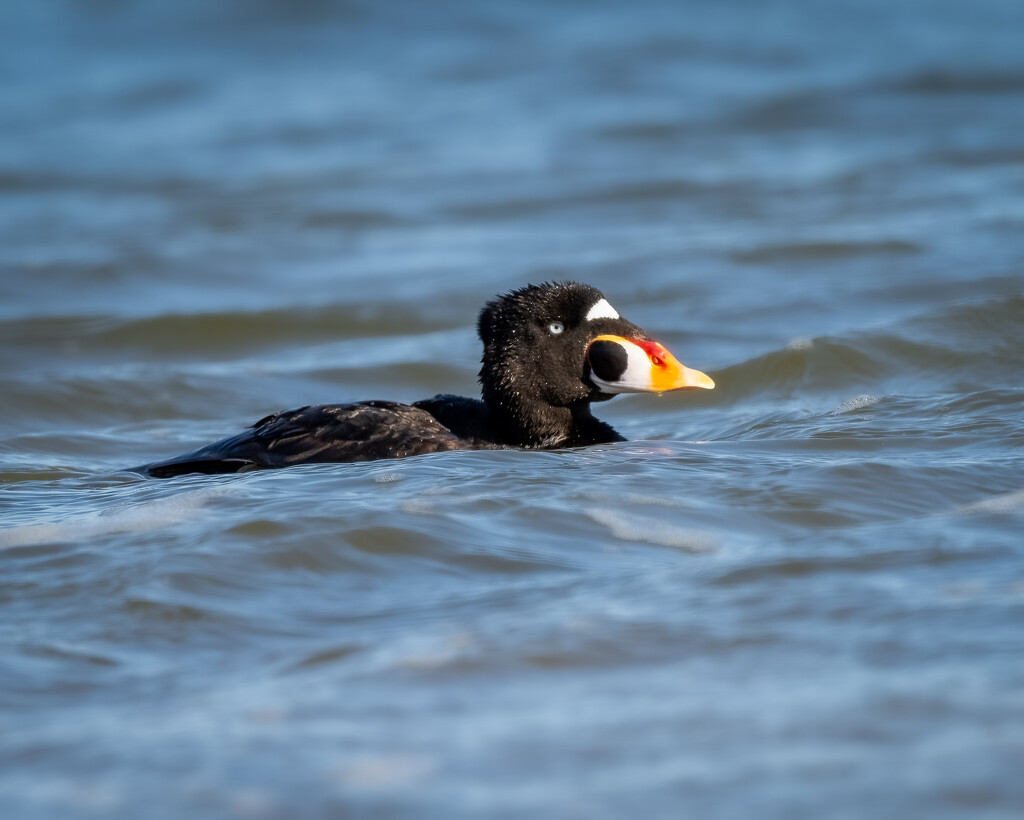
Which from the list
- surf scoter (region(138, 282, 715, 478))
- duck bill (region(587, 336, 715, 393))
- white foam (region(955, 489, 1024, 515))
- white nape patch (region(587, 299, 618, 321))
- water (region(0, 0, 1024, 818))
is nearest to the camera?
water (region(0, 0, 1024, 818))

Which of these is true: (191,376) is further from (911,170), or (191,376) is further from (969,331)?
(911,170)

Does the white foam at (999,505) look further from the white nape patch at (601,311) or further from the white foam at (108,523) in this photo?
the white foam at (108,523)

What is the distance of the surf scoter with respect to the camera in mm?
6676

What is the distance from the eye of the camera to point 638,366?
6793 mm

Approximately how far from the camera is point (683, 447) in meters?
6.60

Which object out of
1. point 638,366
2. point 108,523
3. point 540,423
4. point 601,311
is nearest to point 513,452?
point 540,423

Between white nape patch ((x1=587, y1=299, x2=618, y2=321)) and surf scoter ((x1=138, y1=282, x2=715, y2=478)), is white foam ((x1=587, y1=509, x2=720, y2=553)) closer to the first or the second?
surf scoter ((x1=138, y1=282, x2=715, y2=478))

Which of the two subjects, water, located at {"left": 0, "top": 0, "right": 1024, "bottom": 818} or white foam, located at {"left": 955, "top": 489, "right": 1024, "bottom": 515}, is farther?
white foam, located at {"left": 955, "top": 489, "right": 1024, "bottom": 515}

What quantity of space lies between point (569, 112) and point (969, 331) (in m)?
9.12

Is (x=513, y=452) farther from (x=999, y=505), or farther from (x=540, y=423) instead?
(x=999, y=505)

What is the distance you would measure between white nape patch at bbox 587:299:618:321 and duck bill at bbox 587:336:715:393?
128 millimetres

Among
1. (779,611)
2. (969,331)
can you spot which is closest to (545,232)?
(969,331)

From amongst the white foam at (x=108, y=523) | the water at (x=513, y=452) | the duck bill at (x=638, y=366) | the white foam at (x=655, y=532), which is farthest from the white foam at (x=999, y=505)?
the white foam at (x=108, y=523)

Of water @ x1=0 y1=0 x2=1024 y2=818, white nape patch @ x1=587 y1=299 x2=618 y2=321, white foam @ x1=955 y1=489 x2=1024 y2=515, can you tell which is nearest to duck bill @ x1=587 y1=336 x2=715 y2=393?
white nape patch @ x1=587 y1=299 x2=618 y2=321
